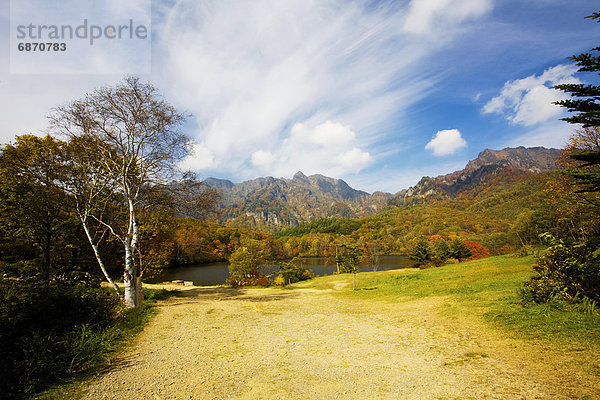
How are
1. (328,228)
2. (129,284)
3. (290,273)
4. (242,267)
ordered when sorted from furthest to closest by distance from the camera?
(328,228) → (290,273) → (242,267) → (129,284)

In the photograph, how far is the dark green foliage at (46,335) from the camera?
16.4ft

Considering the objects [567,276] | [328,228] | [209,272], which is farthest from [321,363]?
[328,228]

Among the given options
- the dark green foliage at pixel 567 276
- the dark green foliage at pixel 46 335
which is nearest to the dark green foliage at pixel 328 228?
the dark green foliage at pixel 567 276

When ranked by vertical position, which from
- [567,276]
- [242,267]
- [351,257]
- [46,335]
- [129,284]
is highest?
[129,284]

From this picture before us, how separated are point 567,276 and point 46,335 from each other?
16.2m

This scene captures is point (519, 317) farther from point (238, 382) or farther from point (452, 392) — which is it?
point (238, 382)

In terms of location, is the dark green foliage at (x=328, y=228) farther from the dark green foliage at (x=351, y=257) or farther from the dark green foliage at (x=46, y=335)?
the dark green foliage at (x=46, y=335)

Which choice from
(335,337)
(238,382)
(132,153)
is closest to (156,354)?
(238,382)

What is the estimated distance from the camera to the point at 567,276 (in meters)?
8.70

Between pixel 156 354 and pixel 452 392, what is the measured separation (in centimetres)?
715

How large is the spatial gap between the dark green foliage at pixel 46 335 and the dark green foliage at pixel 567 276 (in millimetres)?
14185

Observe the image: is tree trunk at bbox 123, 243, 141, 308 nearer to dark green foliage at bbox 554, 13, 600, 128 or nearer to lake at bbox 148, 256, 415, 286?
dark green foliage at bbox 554, 13, 600, 128

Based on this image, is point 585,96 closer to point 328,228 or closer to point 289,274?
point 289,274

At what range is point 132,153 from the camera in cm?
1291
